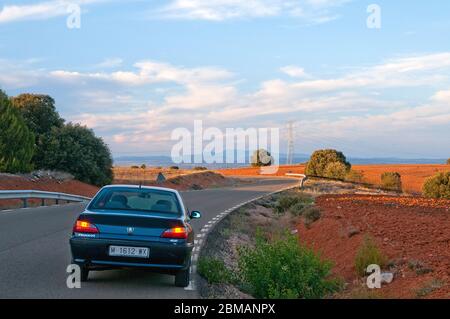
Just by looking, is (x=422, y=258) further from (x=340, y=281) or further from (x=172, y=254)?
(x=172, y=254)

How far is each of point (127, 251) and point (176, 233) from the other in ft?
2.47

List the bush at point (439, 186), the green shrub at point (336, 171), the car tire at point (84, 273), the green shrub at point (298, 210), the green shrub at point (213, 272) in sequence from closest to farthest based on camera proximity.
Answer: the car tire at point (84, 273) → the green shrub at point (213, 272) → the green shrub at point (298, 210) → the bush at point (439, 186) → the green shrub at point (336, 171)

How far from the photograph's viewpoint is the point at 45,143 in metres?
46.3

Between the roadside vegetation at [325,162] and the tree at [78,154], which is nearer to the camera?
the tree at [78,154]

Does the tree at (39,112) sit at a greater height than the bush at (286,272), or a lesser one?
greater

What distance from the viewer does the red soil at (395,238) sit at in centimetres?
1216

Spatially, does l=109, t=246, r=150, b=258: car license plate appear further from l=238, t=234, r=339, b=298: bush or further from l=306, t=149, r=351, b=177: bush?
l=306, t=149, r=351, b=177: bush

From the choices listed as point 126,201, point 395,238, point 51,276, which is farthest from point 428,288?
point 395,238

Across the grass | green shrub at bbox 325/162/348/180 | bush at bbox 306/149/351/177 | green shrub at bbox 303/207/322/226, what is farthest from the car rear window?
bush at bbox 306/149/351/177

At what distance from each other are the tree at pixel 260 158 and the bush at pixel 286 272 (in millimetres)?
123138

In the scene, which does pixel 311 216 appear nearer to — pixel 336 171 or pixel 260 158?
pixel 336 171

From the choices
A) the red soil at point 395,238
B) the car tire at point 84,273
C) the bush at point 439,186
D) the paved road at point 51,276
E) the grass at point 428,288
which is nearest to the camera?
the paved road at point 51,276

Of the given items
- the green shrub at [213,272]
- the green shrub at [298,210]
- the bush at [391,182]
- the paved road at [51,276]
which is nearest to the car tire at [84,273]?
the paved road at [51,276]

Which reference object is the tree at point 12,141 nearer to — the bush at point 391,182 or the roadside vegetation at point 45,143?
the roadside vegetation at point 45,143
